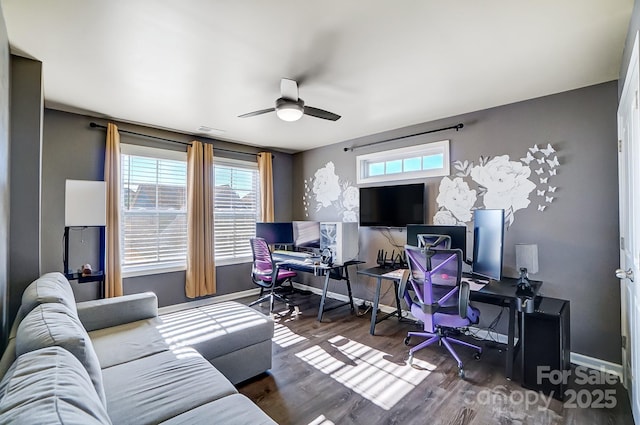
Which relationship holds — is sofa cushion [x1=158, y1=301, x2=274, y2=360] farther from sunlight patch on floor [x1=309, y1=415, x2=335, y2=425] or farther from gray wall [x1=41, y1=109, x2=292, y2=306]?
gray wall [x1=41, y1=109, x2=292, y2=306]

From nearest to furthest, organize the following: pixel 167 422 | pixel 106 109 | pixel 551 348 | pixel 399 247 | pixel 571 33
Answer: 1. pixel 167 422
2. pixel 571 33
3. pixel 551 348
4. pixel 106 109
5. pixel 399 247

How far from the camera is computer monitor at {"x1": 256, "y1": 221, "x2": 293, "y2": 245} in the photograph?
4914mm

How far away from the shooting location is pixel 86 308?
2.35m

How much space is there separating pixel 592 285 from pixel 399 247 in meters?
1.97

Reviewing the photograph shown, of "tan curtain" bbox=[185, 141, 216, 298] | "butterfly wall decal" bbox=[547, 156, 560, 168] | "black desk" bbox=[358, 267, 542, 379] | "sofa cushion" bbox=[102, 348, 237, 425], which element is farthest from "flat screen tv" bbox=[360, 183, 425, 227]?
"sofa cushion" bbox=[102, 348, 237, 425]

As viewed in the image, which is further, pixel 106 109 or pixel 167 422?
pixel 106 109

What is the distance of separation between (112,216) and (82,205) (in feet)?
1.77

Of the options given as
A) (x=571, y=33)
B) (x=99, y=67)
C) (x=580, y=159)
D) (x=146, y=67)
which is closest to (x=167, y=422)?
(x=146, y=67)

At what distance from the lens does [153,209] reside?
13.2 ft

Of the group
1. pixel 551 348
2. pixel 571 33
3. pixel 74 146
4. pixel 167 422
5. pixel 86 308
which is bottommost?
pixel 551 348

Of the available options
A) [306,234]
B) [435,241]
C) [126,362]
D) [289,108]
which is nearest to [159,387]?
[126,362]

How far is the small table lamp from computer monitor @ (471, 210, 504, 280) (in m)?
0.18

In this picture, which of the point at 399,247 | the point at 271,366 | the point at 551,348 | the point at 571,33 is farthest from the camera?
the point at 399,247

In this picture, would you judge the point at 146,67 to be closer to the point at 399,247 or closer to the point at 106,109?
the point at 106,109
